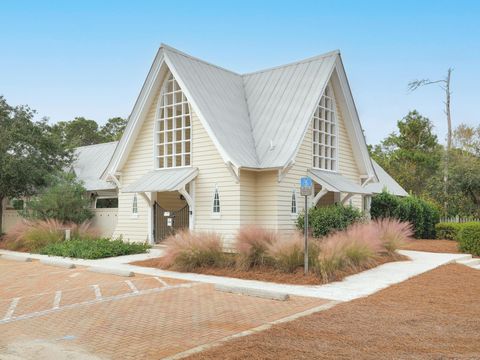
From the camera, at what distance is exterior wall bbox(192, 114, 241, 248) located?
17.1 meters

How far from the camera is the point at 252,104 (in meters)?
20.5

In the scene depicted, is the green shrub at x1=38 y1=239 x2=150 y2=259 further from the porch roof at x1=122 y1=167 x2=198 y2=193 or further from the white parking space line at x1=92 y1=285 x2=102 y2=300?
the white parking space line at x1=92 y1=285 x2=102 y2=300

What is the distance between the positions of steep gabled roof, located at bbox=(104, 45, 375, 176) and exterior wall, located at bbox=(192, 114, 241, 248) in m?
0.88

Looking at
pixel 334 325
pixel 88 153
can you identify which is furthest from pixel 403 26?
pixel 88 153

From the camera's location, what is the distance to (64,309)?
9055mm

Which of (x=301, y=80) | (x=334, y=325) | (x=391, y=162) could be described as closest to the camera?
(x=334, y=325)

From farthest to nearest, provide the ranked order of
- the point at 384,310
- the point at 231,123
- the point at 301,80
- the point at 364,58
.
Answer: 1. the point at 301,80
2. the point at 231,123
3. the point at 364,58
4. the point at 384,310

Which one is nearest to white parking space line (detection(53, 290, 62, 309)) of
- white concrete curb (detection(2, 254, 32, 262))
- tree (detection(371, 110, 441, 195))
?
white concrete curb (detection(2, 254, 32, 262))

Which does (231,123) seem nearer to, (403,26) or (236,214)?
(236,214)

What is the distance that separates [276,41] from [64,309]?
33.2 feet

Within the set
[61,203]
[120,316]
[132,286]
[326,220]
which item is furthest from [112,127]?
[120,316]

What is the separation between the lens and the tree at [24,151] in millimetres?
22734

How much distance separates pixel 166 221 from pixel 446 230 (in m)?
14.7

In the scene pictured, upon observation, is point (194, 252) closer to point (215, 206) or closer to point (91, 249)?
point (215, 206)
